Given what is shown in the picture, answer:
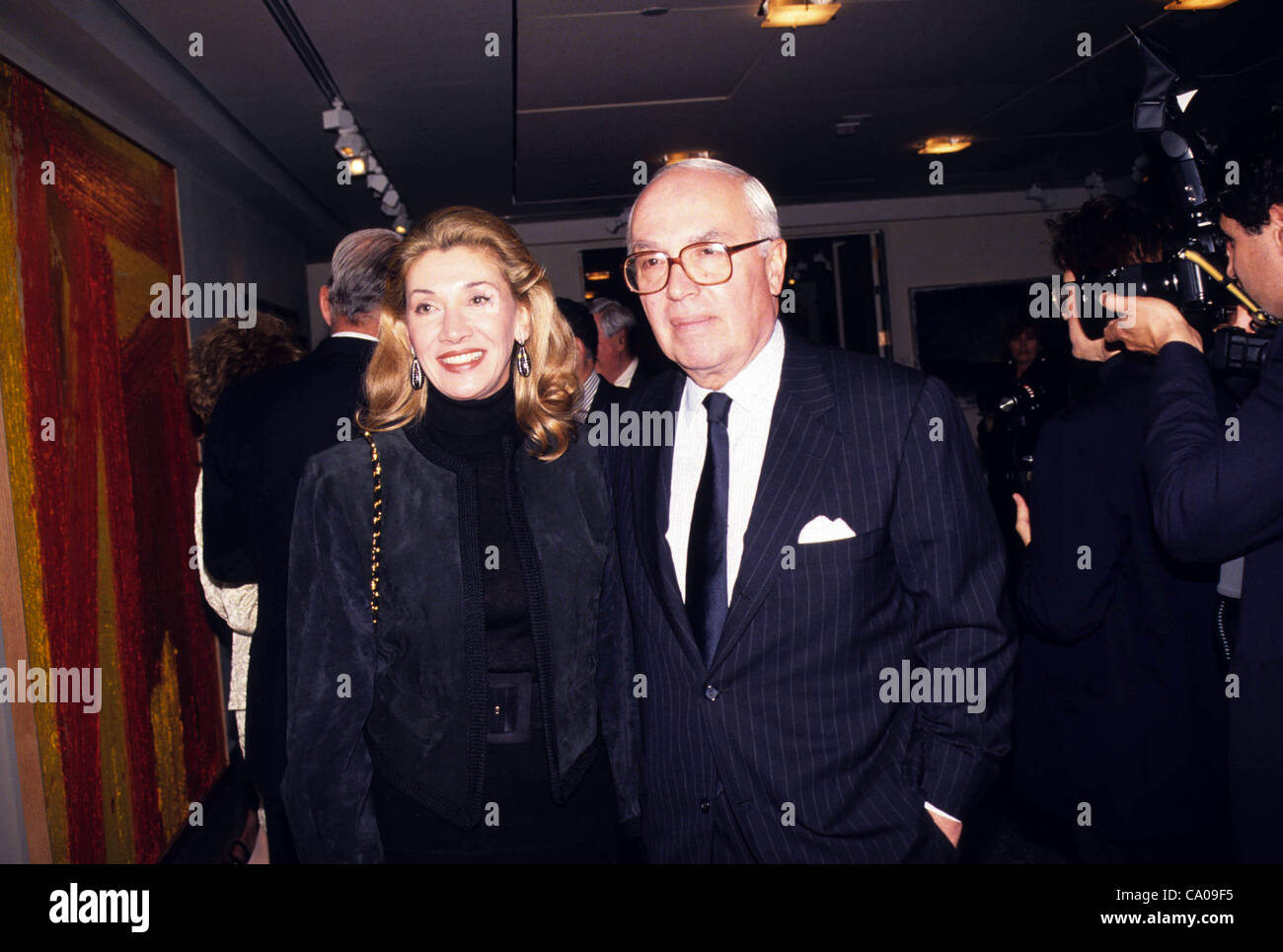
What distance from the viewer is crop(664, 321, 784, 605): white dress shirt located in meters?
1.52

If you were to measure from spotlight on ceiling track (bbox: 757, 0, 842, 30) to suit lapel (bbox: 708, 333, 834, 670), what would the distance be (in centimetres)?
308

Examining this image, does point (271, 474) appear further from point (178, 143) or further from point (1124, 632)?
point (178, 143)

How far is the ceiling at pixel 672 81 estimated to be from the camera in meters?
4.05

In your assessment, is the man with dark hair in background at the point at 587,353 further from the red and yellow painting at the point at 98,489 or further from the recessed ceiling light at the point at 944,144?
the recessed ceiling light at the point at 944,144

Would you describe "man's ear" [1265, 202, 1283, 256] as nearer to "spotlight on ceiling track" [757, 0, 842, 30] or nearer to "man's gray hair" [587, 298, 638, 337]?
"spotlight on ceiling track" [757, 0, 842, 30]

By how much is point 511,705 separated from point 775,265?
2.85 ft

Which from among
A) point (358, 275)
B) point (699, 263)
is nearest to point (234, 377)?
point (358, 275)

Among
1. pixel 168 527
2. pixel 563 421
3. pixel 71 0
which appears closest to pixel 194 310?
pixel 168 527

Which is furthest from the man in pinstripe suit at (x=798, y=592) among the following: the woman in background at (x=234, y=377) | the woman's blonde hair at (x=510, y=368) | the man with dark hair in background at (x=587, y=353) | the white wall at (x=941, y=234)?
the white wall at (x=941, y=234)

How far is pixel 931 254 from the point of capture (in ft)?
31.3

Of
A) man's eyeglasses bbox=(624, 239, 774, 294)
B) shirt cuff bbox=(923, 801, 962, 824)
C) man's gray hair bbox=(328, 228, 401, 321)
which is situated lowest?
shirt cuff bbox=(923, 801, 962, 824)

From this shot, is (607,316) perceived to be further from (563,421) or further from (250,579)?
(563,421)

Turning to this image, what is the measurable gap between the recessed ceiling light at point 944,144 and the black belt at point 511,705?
637cm

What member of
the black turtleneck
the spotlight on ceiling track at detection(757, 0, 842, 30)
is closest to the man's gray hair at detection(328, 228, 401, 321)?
the black turtleneck
